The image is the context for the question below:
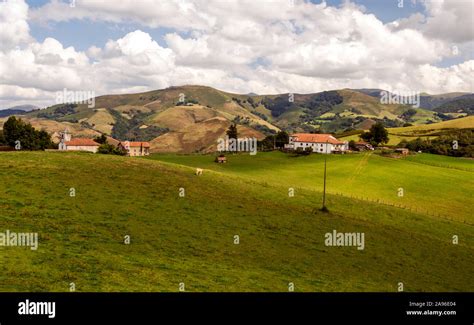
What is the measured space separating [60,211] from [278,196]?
35.7 metres

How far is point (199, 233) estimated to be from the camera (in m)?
46.4

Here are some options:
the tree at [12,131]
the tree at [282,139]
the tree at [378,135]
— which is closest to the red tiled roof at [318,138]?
the tree at [282,139]

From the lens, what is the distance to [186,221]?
50.2m

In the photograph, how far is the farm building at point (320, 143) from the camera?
539 feet

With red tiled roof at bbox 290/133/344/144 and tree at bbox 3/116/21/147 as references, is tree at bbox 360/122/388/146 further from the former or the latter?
tree at bbox 3/116/21/147

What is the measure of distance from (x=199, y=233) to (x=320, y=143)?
436ft

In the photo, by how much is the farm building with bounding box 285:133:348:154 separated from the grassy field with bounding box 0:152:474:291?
259ft

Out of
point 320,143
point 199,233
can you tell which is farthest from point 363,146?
point 199,233

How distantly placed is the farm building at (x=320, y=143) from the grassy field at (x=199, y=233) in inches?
3103

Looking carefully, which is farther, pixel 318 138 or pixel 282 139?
pixel 282 139

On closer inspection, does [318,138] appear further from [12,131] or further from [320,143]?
[12,131]

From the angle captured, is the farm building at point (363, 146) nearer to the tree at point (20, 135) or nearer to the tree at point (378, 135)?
the tree at point (378, 135)

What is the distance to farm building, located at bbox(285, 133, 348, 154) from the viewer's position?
6471 inches
